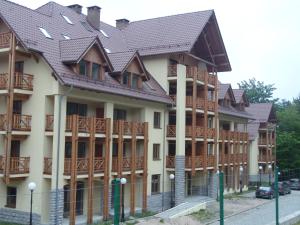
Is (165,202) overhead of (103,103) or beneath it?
beneath

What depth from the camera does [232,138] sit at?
45.7 metres

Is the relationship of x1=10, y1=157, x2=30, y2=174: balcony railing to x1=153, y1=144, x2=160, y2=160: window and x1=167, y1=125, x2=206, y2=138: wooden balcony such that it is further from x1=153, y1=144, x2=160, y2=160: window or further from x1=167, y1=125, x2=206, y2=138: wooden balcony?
x1=167, y1=125, x2=206, y2=138: wooden balcony

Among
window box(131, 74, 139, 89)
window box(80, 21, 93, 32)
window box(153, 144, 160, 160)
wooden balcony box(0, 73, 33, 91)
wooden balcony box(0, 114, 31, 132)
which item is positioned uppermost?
window box(80, 21, 93, 32)

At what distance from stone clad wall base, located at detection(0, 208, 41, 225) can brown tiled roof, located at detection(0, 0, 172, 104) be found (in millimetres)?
7713

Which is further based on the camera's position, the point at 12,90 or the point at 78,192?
the point at 78,192

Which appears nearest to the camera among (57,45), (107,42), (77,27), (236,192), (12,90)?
(12,90)

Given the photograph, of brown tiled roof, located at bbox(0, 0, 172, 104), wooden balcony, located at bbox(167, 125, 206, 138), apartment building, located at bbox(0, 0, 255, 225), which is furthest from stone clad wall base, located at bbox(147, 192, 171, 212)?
brown tiled roof, located at bbox(0, 0, 172, 104)

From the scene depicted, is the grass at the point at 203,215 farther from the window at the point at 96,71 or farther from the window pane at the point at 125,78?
the window at the point at 96,71

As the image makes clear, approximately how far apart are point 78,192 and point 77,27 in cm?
1203

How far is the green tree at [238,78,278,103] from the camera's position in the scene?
95.5 m

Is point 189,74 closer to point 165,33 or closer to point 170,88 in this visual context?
point 170,88

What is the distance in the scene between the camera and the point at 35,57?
25.5m

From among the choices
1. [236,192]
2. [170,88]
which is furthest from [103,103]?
[236,192]

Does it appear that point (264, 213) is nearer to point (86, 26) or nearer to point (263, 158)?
point (86, 26)
